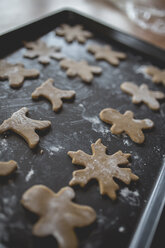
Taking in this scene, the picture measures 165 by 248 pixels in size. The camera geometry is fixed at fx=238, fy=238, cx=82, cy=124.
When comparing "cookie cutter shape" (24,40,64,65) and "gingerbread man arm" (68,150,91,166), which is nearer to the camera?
"gingerbread man arm" (68,150,91,166)

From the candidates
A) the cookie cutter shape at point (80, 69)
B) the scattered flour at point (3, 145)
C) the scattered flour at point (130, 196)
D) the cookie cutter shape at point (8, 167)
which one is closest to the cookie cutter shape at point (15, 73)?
the cookie cutter shape at point (80, 69)

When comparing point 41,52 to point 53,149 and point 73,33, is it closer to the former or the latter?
point 73,33

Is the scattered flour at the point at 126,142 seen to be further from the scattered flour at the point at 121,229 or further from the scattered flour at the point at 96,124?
the scattered flour at the point at 121,229

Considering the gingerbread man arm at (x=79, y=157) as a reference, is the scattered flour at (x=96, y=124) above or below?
above

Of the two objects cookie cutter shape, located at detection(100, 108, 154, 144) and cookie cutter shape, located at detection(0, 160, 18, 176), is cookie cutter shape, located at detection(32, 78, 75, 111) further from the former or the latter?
cookie cutter shape, located at detection(0, 160, 18, 176)

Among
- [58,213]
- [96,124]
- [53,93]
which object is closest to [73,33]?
[53,93]

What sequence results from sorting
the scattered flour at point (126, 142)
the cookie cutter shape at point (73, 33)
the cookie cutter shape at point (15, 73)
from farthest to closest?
the cookie cutter shape at point (73, 33)
the cookie cutter shape at point (15, 73)
the scattered flour at point (126, 142)

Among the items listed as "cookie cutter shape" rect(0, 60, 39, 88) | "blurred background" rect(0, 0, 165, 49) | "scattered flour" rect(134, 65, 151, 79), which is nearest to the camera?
"cookie cutter shape" rect(0, 60, 39, 88)

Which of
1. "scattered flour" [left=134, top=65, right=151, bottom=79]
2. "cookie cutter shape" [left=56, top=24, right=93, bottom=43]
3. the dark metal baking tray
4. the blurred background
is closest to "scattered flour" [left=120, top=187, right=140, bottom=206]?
the dark metal baking tray
